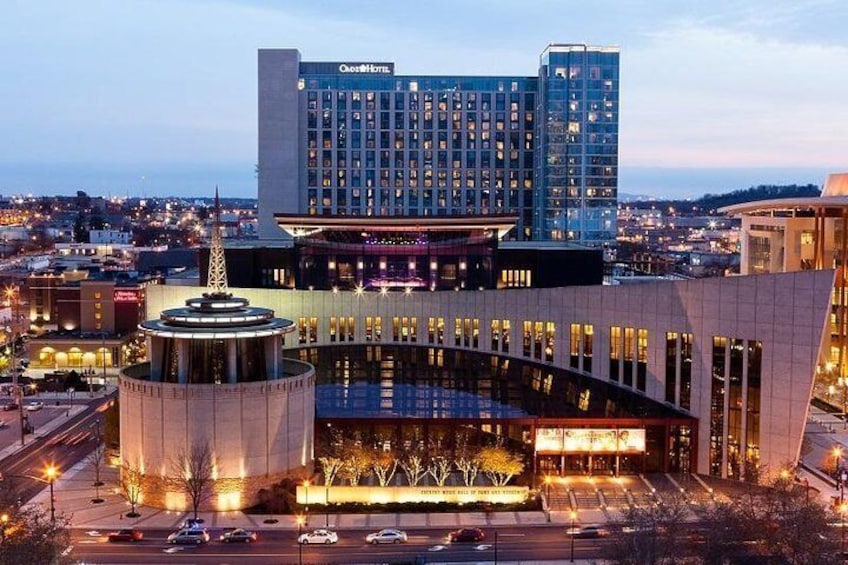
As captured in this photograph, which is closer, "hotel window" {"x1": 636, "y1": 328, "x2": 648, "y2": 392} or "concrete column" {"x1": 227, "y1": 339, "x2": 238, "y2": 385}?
"concrete column" {"x1": 227, "y1": 339, "x2": 238, "y2": 385}

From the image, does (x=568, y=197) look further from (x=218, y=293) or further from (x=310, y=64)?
(x=218, y=293)

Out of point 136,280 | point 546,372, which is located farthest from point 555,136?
point 546,372

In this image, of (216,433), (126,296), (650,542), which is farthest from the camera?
(126,296)

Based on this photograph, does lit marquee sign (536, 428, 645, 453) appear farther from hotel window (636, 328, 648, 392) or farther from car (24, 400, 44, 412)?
car (24, 400, 44, 412)

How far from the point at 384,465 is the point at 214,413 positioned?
13.5 m

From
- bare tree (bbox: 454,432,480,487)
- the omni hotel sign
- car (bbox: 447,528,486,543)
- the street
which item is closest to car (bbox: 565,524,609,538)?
the street

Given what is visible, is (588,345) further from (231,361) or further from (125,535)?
(125,535)

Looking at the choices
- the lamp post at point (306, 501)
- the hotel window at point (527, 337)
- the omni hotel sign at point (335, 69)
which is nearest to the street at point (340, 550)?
the lamp post at point (306, 501)

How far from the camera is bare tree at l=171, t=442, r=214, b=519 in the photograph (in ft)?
220

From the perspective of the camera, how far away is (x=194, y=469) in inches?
2640

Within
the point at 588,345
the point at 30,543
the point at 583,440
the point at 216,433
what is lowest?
the point at 583,440

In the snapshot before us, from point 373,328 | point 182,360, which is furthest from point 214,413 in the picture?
point 373,328

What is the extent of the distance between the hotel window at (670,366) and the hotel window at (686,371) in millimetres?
678

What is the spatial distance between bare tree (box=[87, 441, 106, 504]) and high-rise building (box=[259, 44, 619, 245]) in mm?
98126
